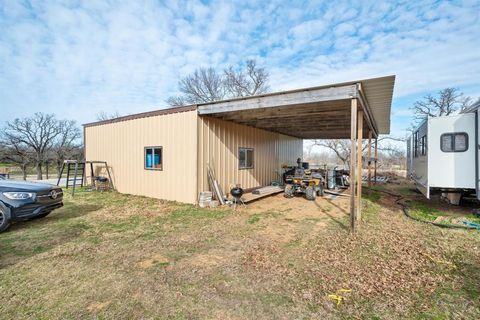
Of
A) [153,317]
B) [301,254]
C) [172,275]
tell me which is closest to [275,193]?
[301,254]

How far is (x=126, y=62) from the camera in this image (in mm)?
13000

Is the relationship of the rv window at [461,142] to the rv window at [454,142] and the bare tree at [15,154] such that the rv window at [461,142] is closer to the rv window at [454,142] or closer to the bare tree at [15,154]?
the rv window at [454,142]

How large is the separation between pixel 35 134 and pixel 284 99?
29.5m

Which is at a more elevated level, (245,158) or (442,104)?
(442,104)

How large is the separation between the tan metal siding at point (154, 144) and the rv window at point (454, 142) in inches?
280

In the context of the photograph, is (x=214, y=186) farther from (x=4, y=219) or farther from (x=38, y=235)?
(x=4, y=219)

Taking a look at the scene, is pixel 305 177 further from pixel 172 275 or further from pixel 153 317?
pixel 153 317

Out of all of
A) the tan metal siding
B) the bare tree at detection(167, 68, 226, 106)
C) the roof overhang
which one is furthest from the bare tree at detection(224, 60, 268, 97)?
the roof overhang

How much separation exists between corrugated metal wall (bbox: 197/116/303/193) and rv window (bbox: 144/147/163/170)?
1936 millimetres

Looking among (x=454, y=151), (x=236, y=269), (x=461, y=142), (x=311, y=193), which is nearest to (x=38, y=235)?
(x=236, y=269)

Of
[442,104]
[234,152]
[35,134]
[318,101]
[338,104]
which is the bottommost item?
[234,152]

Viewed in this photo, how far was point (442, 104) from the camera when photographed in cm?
2277

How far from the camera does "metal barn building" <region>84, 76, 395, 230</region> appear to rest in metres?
5.72

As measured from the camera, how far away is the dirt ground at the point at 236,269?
2.32 m
